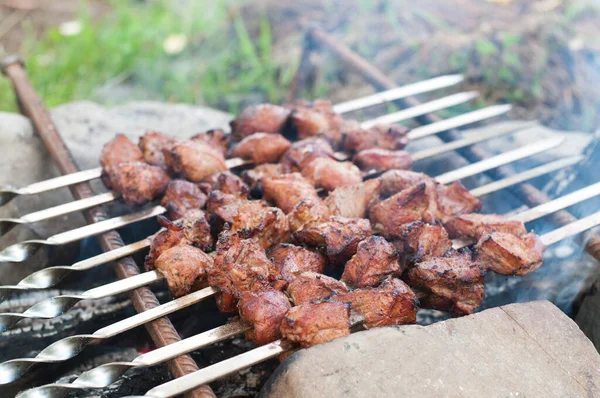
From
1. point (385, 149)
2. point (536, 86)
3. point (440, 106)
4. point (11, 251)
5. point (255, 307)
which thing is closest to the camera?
point (255, 307)

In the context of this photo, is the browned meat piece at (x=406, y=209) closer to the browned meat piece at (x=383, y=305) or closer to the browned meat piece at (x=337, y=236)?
the browned meat piece at (x=337, y=236)

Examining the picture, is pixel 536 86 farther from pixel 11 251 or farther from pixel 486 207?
pixel 11 251

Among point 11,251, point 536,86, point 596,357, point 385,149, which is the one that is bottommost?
point 596,357

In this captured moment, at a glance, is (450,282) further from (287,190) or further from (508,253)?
(287,190)

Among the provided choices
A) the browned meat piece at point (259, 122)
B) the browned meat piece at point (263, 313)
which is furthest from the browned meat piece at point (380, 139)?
the browned meat piece at point (263, 313)

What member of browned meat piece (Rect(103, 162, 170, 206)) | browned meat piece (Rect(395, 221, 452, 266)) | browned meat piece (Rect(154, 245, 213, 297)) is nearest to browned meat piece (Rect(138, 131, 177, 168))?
browned meat piece (Rect(103, 162, 170, 206))

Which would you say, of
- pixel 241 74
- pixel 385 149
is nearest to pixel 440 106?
pixel 385 149

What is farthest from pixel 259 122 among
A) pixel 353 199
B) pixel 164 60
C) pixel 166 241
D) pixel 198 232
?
pixel 164 60
